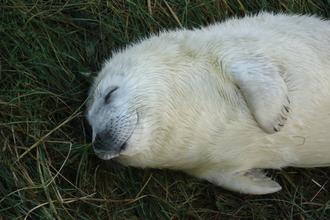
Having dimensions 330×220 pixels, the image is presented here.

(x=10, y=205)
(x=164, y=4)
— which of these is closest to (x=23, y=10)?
(x=164, y=4)

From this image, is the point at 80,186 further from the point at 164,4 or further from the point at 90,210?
the point at 164,4

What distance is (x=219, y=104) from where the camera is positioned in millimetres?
3117

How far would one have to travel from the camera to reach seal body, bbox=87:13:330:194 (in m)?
2.97

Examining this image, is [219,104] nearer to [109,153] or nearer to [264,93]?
[264,93]

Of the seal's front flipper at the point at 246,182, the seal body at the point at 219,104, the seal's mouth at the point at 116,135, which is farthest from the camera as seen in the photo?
the seal's front flipper at the point at 246,182

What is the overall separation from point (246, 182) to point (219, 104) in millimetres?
779

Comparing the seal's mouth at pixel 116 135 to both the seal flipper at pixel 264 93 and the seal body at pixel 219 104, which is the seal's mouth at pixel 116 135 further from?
the seal flipper at pixel 264 93

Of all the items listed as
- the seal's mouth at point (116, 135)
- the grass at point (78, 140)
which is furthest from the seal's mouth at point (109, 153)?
the grass at point (78, 140)

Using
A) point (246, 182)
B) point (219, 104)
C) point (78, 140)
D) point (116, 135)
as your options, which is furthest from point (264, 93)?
point (78, 140)

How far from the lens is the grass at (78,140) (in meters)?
3.02

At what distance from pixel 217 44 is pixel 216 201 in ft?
4.66

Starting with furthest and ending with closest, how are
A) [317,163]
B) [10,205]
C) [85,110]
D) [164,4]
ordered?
[164,4] → [317,163] → [85,110] → [10,205]

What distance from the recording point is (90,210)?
3.21m

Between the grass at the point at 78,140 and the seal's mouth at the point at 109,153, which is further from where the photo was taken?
the grass at the point at 78,140
